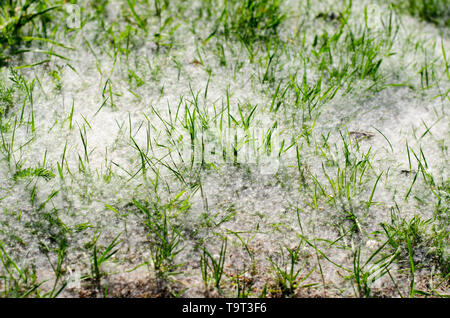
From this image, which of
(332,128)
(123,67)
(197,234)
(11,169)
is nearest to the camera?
(197,234)

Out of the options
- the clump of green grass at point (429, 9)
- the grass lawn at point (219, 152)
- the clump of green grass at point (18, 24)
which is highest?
the clump of green grass at point (429, 9)

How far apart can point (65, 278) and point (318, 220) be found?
101cm

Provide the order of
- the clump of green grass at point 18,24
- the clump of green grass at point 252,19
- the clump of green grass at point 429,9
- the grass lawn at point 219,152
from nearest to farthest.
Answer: the grass lawn at point 219,152 → the clump of green grass at point 18,24 → the clump of green grass at point 252,19 → the clump of green grass at point 429,9

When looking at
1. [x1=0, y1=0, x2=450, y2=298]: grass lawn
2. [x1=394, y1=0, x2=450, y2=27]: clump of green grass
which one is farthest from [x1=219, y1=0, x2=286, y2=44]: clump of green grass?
[x1=394, y1=0, x2=450, y2=27]: clump of green grass

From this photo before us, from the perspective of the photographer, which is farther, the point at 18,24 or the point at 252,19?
the point at 252,19

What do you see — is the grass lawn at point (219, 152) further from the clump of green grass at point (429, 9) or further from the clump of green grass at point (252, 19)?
the clump of green grass at point (429, 9)

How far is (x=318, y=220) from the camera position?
1.68 m

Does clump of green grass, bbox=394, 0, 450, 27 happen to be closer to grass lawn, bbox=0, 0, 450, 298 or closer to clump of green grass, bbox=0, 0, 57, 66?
grass lawn, bbox=0, 0, 450, 298

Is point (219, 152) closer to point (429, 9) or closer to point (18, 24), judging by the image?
point (18, 24)

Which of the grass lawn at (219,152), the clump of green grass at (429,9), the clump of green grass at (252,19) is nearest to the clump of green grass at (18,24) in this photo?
the grass lawn at (219,152)

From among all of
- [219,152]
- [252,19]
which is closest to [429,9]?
[252,19]
